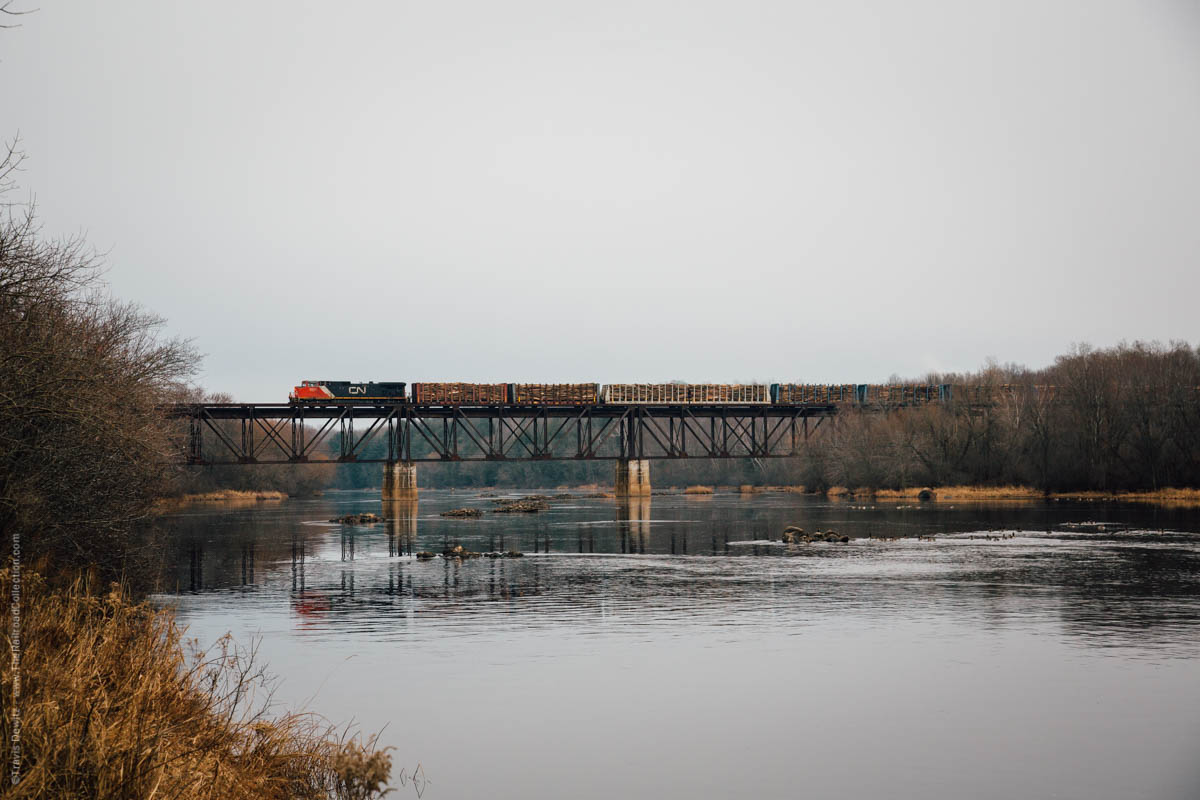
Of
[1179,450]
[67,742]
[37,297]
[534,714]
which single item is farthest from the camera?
[1179,450]

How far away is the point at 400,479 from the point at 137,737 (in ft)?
367

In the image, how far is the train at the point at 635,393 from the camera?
118 meters

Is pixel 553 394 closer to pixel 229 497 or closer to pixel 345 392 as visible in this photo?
pixel 345 392

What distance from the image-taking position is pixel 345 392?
391 feet

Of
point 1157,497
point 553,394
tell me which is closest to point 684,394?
point 553,394

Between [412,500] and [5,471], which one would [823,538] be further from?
[412,500]

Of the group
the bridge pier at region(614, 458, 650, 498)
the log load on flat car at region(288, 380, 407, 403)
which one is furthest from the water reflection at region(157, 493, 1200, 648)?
the bridge pier at region(614, 458, 650, 498)

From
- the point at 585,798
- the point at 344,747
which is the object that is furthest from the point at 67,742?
the point at 585,798

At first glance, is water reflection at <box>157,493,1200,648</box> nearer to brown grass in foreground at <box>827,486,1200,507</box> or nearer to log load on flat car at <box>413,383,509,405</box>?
brown grass in foreground at <box>827,486,1200,507</box>

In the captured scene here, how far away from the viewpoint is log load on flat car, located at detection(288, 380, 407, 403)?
116m

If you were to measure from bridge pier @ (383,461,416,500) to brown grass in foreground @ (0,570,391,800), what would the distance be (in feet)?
345

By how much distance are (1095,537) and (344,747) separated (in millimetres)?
50024

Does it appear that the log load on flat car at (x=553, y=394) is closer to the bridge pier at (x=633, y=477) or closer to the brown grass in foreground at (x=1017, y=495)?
the bridge pier at (x=633, y=477)

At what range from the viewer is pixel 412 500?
121125 mm
